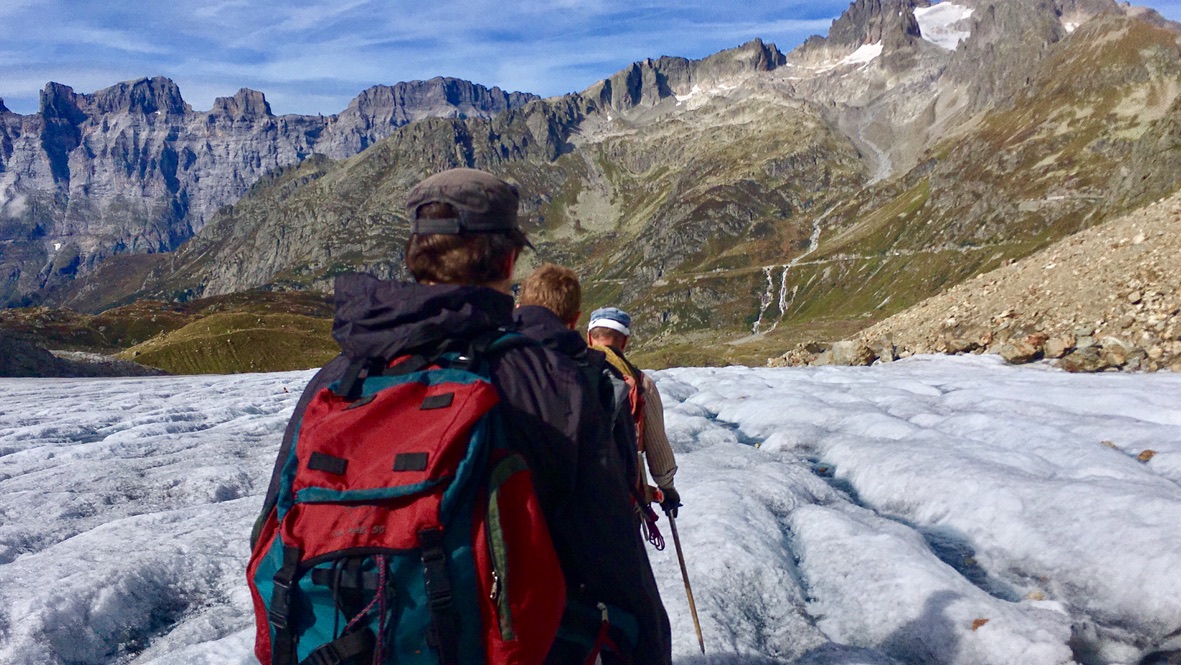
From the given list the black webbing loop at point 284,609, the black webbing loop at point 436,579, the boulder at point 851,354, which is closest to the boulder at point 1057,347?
the boulder at point 851,354

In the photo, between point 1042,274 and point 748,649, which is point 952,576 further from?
point 1042,274

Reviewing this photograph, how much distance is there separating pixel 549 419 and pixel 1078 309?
2971 centimetres

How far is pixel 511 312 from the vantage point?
3.76 metres

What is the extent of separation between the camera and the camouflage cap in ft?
11.9

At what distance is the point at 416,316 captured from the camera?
3488 mm

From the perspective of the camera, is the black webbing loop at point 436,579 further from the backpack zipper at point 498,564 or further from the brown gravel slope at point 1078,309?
the brown gravel slope at point 1078,309

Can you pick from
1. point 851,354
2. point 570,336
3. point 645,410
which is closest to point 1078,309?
point 851,354

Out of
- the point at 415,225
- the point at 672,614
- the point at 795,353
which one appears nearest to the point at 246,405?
the point at 672,614

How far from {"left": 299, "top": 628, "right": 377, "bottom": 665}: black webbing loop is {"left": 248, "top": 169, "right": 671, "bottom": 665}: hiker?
336mm

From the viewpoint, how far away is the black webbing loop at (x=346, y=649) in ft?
10.3

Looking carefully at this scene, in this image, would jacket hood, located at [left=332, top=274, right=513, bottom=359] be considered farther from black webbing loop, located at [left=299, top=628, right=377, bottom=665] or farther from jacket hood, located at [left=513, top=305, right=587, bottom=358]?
black webbing loop, located at [left=299, top=628, right=377, bottom=665]

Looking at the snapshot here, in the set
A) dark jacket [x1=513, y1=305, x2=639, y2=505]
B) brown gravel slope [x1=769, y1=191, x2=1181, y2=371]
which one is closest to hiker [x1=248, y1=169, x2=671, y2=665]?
dark jacket [x1=513, y1=305, x2=639, y2=505]

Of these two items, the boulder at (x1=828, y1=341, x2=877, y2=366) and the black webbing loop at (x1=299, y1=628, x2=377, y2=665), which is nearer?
the black webbing loop at (x1=299, y1=628, x2=377, y2=665)

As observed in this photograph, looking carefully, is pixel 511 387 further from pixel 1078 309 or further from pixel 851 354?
pixel 851 354
